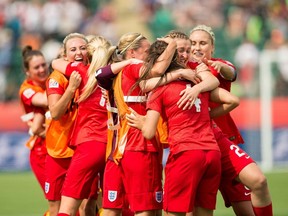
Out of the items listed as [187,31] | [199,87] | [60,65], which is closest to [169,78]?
[199,87]

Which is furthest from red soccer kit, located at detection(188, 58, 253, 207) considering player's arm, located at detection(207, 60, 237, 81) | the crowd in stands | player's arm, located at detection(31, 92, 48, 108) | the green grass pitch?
the crowd in stands

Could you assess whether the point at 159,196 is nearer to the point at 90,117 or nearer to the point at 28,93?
the point at 90,117

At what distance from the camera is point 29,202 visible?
1428cm

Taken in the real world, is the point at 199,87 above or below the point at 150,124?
above

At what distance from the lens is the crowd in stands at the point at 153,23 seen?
1981cm

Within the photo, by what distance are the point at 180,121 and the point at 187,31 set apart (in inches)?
515

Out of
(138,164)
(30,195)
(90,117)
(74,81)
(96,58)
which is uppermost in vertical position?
(96,58)

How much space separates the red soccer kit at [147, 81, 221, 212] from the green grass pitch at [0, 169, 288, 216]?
4.63 meters

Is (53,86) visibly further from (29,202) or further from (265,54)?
(265,54)

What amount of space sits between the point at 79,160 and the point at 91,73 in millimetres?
928

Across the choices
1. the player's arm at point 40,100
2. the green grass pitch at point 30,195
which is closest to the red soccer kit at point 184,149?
the player's arm at point 40,100

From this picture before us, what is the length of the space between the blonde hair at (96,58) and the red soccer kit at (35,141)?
1.64 metres

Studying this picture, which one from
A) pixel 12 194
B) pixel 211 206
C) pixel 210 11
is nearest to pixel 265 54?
pixel 210 11

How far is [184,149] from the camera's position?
766cm
